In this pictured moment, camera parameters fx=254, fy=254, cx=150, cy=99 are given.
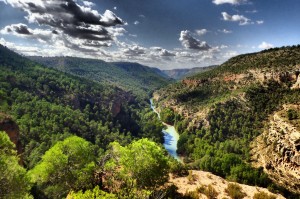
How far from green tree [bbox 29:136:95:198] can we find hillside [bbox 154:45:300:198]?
50.8m

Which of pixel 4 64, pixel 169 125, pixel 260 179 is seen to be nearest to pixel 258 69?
pixel 169 125

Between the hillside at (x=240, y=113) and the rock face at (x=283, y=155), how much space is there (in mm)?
319

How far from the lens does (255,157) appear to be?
98.8 meters

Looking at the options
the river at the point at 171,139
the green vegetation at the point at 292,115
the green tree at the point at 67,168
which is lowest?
the river at the point at 171,139

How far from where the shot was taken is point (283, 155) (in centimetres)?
7931

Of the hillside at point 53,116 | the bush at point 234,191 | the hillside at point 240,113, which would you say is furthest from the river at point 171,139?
the bush at point 234,191

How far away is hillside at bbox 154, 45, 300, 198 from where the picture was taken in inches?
3359

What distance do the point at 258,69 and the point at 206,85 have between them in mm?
44069

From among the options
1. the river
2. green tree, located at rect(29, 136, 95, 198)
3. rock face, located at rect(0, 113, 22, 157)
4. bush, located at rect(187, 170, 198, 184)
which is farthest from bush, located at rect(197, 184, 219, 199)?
the river

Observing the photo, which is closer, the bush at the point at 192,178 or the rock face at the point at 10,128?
the bush at the point at 192,178

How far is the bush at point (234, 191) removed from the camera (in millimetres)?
35625

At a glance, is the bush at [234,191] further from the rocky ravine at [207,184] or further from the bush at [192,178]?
the bush at [192,178]

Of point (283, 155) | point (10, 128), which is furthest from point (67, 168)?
point (283, 155)

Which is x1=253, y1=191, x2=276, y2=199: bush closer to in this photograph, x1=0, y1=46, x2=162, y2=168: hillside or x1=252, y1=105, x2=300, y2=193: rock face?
x1=252, y1=105, x2=300, y2=193: rock face
